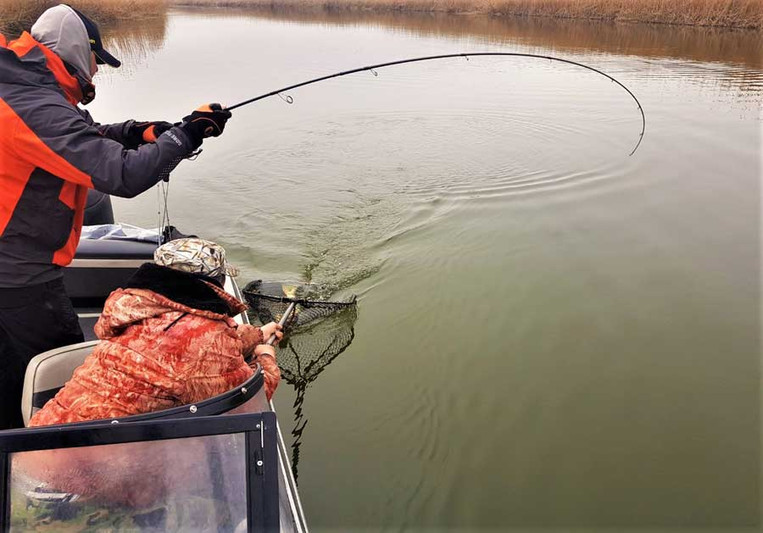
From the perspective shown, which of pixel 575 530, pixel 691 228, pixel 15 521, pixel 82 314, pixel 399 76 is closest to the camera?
A: pixel 15 521

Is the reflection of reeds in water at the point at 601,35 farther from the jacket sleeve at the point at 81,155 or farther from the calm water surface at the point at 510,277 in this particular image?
the jacket sleeve at the point at 81,155

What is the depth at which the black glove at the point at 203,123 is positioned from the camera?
261 centimetres

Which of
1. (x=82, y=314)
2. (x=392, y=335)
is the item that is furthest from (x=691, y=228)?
(x=82, y=314)

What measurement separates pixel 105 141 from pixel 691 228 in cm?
597

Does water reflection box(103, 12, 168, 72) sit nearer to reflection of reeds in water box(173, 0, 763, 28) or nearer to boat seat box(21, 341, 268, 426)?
reflection of reeds in water box(173, 0, 763, 28)

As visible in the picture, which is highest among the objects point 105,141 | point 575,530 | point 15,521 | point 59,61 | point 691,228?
point 59,61

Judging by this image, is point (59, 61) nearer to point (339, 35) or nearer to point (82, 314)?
point (82, 314)

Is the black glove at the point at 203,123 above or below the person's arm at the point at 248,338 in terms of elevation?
above

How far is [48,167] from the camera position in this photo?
7.50 feet

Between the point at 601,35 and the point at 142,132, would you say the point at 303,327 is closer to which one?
the point at 142,132

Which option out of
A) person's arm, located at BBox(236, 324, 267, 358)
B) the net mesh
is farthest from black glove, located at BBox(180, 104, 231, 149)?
the net mesh

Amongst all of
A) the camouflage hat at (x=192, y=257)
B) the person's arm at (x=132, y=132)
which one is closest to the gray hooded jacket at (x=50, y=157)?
the camouflage hat at (x=192, y=257)

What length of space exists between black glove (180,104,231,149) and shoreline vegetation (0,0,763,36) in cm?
1457

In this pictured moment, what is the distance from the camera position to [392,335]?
4699 mm
